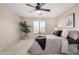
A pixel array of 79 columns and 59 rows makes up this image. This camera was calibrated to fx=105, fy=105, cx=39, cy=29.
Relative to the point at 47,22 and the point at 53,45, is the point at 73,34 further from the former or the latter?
the point at 47,22

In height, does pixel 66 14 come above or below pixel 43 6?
below

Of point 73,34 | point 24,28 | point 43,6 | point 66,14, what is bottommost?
point 73,34

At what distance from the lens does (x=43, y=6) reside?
163 cm

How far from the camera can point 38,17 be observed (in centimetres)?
176

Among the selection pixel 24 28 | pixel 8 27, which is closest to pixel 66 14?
pixel 24 28

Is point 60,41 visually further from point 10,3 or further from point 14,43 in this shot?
point 10,3

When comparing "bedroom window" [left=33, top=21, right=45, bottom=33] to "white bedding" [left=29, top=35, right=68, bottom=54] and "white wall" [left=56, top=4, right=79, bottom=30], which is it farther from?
"white wall" [left=56, top=4, right=79, bottom=30]

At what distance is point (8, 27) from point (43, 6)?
689 mm

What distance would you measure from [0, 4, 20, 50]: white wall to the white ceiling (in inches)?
3.9

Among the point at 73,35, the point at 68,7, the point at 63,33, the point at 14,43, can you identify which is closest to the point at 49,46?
the point at 63,33

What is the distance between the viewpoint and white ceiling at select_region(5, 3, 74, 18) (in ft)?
5.30

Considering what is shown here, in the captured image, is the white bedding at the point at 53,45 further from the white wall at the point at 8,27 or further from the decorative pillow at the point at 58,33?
the white wall at the point at 8,27

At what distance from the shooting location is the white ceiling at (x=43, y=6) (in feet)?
5.30

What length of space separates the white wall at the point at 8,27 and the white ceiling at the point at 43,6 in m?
0.10
